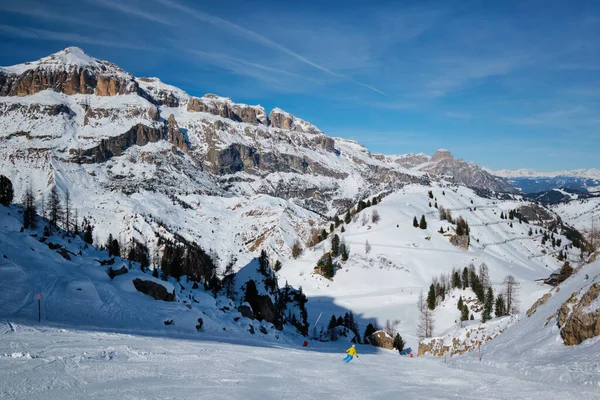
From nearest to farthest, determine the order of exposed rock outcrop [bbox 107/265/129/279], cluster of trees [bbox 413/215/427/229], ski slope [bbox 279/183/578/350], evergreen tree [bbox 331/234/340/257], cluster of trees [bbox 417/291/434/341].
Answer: exposed rock outcrop [bbox 107/265/129/279]
cluster of trees [bbox 417/291/434/341]
ski slope [bbox 279/183/578/350]
evergreen tree [bbox 331/234/340/257]
cluster of trees [bbox 413/215/427/229]

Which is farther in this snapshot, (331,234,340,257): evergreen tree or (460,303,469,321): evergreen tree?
Result: (331,234,340,257): evergreen tree

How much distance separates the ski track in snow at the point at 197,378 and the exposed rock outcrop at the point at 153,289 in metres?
19.3

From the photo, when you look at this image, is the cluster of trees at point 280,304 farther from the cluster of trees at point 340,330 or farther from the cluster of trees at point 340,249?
the cluster of trees at point 340,249

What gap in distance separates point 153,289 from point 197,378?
29.8 m

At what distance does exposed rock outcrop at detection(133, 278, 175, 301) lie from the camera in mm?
41500

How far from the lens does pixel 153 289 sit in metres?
41.9

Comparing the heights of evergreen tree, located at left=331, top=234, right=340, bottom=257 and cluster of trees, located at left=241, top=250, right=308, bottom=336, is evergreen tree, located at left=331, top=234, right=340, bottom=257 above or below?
above

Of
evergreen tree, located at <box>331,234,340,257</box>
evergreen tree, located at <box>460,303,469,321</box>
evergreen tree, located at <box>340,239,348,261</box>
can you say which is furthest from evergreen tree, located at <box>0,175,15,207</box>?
evergreen tree, located at <box>331,234,340,257</box>

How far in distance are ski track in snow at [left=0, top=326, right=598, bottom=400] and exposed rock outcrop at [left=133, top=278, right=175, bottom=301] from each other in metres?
19.3

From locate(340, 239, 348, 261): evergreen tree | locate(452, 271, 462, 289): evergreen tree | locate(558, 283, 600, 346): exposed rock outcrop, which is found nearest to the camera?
locate(558, 283, 600, 346): exposed rock outcrop

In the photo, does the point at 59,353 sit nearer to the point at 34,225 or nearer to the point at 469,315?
the point at 34,225

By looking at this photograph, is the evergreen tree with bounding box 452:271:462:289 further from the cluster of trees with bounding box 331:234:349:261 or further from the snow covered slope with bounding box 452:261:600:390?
the snow covered slope with bounding box 452:261:600:390

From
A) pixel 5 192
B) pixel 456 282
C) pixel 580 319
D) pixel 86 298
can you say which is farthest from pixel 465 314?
pixel 5 192

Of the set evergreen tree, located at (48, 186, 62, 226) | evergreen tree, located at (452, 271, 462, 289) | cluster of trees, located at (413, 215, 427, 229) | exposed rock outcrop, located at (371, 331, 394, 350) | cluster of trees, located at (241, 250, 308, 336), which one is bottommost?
exposed rock outcrop, located at (371, 331, 394, 350)
